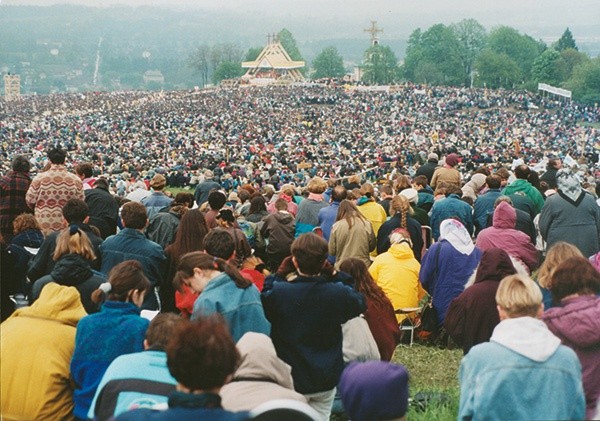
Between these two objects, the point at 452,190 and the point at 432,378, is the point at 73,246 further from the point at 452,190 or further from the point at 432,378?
the point at 452,190

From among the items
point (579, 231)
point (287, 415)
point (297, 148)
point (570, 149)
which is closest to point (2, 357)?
point (287, 415)

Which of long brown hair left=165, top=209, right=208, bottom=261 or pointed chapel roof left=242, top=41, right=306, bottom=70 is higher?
long brown hair left=165, top=209, right=208, bottom=261

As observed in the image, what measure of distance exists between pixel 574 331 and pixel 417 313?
2740 millimetres

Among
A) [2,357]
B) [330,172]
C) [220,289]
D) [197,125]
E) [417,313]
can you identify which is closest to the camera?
[2,357]

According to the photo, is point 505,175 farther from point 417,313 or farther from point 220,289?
point 220,289

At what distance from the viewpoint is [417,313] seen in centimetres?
614

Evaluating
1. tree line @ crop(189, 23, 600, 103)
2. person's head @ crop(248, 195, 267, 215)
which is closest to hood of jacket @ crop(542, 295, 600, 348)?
person's head @ crop(248, 195, 267, 215)

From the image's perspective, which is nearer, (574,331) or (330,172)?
(574,331)

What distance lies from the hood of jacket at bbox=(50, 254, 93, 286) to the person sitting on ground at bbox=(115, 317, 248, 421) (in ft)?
5.90

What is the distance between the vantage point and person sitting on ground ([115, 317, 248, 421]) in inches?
92.7

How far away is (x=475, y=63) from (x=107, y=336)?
262 ft

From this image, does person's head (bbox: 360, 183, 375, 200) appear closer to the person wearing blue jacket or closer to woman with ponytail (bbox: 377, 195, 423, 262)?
woman with ponytail (bbox: 377, 195, 423, 262)

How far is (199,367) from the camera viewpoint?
2387 mm

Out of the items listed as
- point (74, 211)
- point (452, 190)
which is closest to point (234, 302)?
point (74, 211)
